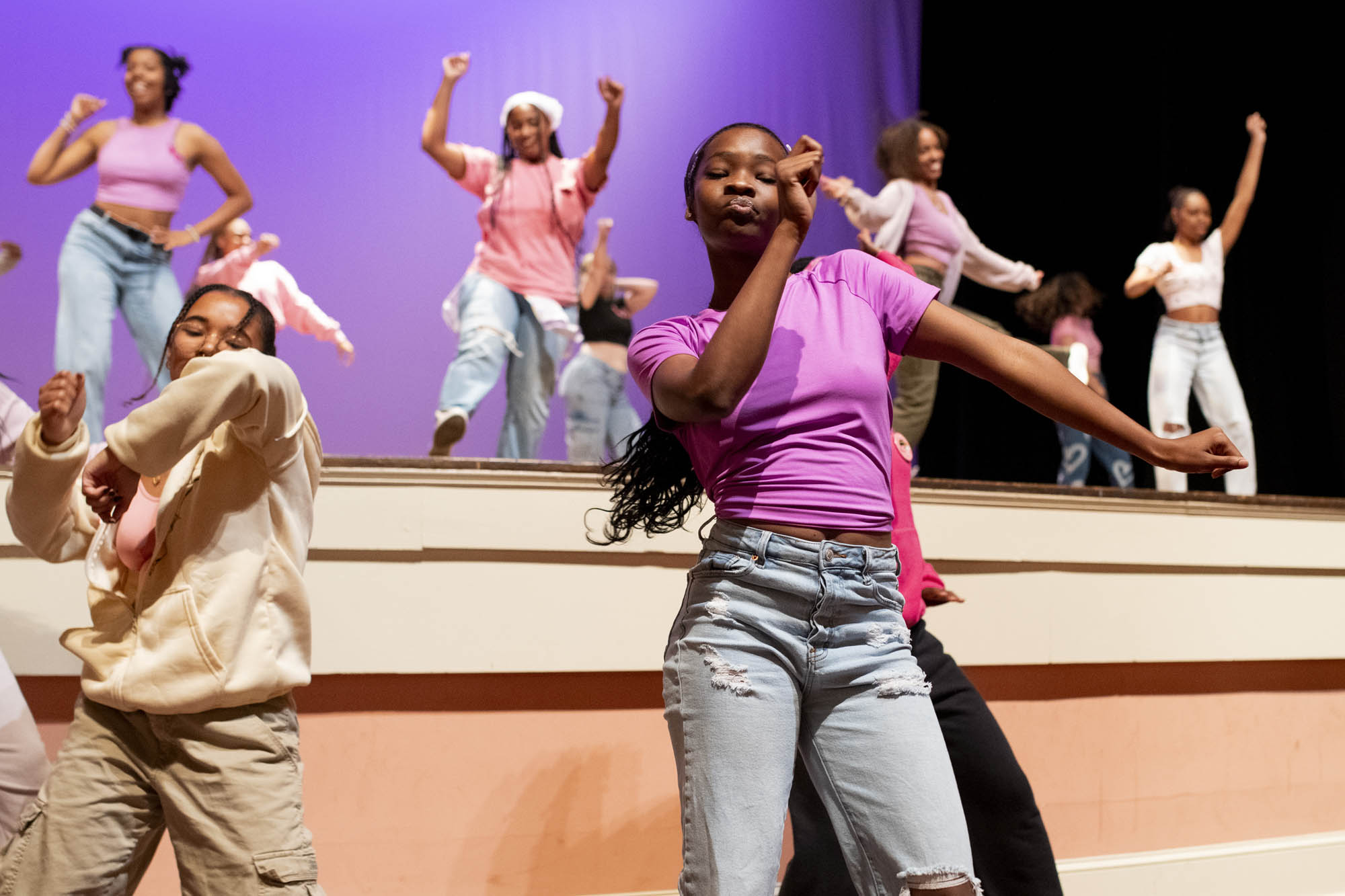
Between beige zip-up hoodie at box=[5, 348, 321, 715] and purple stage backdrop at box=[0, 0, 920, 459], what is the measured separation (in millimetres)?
3950

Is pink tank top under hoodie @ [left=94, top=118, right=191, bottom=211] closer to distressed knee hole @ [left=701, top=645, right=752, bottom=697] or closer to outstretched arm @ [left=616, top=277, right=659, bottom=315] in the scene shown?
outstretched arm @ [left=616, top=277, right=659, bottom=315]

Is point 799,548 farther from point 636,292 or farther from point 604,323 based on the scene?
point 636,292

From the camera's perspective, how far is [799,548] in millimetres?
1278

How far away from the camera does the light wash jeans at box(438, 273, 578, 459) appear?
3.96 m

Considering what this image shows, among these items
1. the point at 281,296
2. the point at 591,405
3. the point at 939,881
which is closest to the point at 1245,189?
the point at 591,405

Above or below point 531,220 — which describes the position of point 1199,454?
below

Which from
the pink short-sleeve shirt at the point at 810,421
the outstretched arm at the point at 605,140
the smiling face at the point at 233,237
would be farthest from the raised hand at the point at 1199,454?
the smiling face at the point at 233,237

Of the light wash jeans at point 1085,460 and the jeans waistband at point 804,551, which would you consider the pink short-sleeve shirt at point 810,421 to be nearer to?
the jeans waistband at point 804,551

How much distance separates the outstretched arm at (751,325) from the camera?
1.23m

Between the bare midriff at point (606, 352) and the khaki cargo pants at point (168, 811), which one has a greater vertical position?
the bare midriff at point (606, 352)

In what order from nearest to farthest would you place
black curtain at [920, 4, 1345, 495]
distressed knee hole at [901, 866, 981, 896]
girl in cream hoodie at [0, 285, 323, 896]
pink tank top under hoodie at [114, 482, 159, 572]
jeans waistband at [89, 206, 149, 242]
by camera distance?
distressed knee hole at [901, 866, 981, 896] → girl in cream hoodie at [0, 285, 323, 896] → pink tank top under hoodie at [114, 482, 159, 572] → jeans waistband at [89, 206, 149, 242] → black curtain at [920, 4, 1345, 495]

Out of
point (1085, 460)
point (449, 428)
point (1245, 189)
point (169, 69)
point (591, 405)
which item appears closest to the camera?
point (449, 428)

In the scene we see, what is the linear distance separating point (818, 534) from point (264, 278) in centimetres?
341

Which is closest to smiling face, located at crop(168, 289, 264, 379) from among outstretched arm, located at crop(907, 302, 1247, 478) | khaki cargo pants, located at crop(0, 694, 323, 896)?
khaki cargo pants, located at crop(0, 694, 323, 896)
